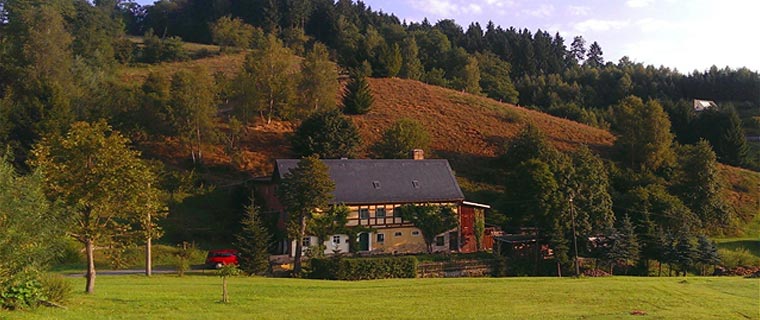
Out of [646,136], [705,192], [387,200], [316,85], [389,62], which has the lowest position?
[387,200]

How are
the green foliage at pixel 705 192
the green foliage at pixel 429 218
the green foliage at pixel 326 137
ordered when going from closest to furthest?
the green foliage at pixel 429 218, the green foliage at pixel 326 137, the green foliage at pixel 705 192

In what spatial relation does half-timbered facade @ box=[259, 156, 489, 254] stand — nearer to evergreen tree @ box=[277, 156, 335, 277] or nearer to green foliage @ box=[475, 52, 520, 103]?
evergreen tree @ box=[277, 156, 335, 277]

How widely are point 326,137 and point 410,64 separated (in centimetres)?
4880

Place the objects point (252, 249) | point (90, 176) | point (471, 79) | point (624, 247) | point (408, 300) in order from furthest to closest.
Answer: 1. point (471, 79)
2. point (624, 247)
3. point (252, 249)
4. point (408, 300)
5. point (90, 176)

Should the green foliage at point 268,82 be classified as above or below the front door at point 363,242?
above

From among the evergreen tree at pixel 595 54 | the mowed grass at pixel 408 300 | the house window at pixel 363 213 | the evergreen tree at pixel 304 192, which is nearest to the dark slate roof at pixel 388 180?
the house window at pixel 363 213

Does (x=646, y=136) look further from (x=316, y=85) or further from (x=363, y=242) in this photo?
(x=363, y=242)

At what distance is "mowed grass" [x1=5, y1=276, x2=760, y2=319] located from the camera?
18250 mm

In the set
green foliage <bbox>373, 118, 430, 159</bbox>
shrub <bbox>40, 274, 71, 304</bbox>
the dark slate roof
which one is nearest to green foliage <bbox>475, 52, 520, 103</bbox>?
green foliage <bbox>373, 118, 430, 159</bbox>

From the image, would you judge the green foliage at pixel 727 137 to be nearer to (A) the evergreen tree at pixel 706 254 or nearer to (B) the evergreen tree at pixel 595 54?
(A) the evergreen tree at pixel 706 254

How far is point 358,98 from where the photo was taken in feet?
227

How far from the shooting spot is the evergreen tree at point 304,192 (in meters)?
35.4

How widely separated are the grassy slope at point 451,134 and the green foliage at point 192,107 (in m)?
2.92

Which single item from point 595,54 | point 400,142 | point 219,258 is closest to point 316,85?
point 400,142
